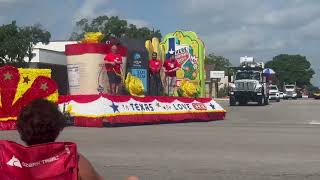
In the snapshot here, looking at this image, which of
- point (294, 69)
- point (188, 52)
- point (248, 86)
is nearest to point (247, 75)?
point (248, 86)

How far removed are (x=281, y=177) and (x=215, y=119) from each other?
1620 centimetres

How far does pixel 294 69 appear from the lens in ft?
558

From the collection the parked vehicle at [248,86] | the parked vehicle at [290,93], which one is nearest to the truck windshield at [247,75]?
the parked vehicle at [248,86]

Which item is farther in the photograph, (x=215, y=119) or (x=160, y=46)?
(x=160, y=46)

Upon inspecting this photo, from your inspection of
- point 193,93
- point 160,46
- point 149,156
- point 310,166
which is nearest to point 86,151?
point 149,156

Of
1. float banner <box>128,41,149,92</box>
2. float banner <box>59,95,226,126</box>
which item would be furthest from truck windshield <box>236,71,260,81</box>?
float banner <box>59,95,226,126</box>

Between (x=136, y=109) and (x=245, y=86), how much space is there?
26.0 m

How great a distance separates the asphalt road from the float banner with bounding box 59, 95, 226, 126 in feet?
3.91

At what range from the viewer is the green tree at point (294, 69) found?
169500 mm

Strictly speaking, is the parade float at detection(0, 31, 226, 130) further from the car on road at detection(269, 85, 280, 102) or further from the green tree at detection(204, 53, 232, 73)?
the green tree at detection(204, 53, 232, 73)

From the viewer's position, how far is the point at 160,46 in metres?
30.6

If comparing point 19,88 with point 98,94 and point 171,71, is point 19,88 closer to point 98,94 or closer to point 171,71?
point 98,94

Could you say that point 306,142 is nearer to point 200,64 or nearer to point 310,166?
point 310,166

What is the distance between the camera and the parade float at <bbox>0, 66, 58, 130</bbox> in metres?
18.3
